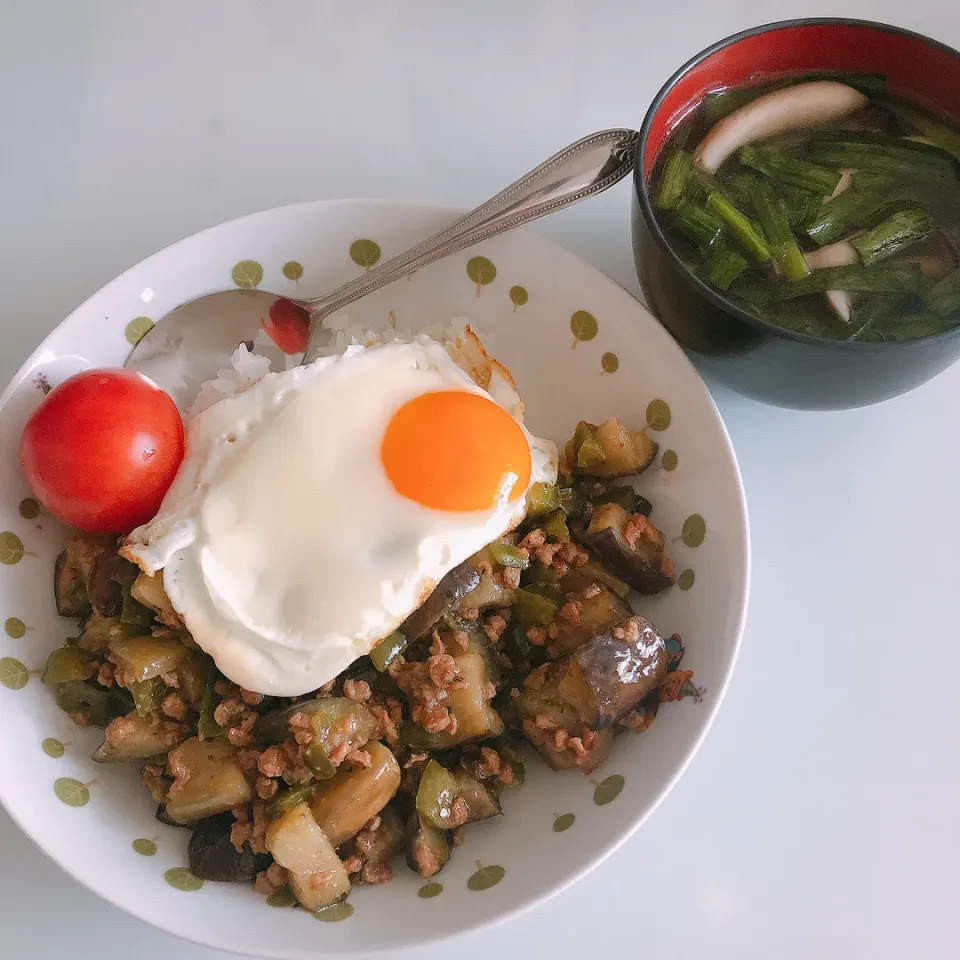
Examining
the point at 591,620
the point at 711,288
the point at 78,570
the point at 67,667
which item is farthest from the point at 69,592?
the point at 711,288

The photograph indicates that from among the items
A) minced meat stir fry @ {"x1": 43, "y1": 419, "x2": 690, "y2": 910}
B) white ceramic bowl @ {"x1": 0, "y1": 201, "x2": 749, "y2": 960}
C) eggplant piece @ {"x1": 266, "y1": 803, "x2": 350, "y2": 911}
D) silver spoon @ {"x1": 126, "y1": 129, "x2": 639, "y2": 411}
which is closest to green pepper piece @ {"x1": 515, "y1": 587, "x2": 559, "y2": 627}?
minced meat stir fry @ {"x1": 43, "y1": 419, "x2": 690, "y2": 910}

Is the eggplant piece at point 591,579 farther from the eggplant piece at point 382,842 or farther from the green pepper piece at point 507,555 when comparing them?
the eggplant piece at point 382,842

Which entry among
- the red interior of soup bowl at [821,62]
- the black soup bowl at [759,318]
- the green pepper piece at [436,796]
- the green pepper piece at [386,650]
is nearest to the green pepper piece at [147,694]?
the green pepper piece at [386,650]

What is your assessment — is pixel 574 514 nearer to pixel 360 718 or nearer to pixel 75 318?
pixel 360 718

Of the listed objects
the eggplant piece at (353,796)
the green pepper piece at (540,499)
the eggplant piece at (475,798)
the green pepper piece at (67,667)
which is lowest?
the eggplant piece at (475,798)

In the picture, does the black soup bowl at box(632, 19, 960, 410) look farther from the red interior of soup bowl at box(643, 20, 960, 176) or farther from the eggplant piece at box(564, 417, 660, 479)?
the eggplant piece at box(564, 417, 660, 479)

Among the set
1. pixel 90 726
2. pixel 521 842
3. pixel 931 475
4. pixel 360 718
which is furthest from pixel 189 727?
pixel 931 475
